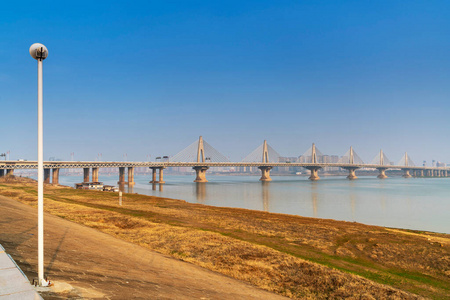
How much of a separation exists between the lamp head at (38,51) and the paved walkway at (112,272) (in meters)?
6.35

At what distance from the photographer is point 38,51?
7734 millimetres

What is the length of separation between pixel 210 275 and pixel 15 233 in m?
11.2

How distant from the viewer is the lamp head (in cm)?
768

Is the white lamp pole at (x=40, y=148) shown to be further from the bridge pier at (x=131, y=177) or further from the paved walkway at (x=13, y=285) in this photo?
the bridge pier at (x=131, y=177)

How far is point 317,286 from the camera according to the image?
12.2 metres

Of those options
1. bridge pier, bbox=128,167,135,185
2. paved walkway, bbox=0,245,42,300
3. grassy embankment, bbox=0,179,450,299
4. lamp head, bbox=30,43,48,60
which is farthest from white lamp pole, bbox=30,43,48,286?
bridge pier, bbox=128,167,135,185

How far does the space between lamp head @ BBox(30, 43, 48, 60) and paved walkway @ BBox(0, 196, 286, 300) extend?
6347 millimetres

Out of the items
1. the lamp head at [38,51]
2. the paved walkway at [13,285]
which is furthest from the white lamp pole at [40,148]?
the paved walkway at [13,285]

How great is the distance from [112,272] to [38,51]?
822 cm

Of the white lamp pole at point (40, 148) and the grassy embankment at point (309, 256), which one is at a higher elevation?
the white lamp pole at point (40, 148)

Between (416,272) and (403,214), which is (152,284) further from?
(403,214)

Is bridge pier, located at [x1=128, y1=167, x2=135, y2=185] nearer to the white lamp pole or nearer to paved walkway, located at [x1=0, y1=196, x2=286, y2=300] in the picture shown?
paved walkway, located at [x1=0, y1=196, x2=286, y2=300]

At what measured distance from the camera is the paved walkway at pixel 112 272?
9093 millimetres

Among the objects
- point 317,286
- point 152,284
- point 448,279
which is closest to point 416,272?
point 448,279
